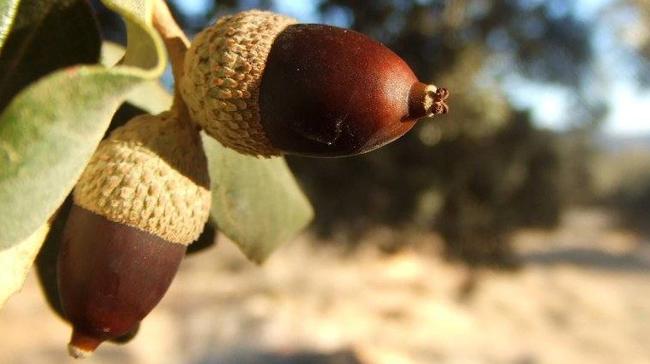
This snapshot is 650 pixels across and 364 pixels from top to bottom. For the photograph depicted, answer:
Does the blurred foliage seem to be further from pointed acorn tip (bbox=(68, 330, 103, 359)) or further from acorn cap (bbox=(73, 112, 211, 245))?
pointed acorn tip (bbox=(68, 330, 103, 359))

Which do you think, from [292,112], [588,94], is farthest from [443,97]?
[588,94]

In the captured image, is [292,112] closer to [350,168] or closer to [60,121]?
[60,121]

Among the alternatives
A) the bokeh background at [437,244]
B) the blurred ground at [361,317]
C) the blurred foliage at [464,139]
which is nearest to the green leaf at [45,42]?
the bokeh background at [437,244]

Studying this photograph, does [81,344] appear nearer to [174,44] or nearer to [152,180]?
[152,180]

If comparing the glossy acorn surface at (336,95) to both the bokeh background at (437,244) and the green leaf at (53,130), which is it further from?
the bokeh background at (437,244)

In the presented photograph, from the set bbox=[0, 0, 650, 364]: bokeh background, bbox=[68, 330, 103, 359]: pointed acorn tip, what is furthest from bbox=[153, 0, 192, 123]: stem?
bbox=[0, 0, 650, 364]: bokeh background
